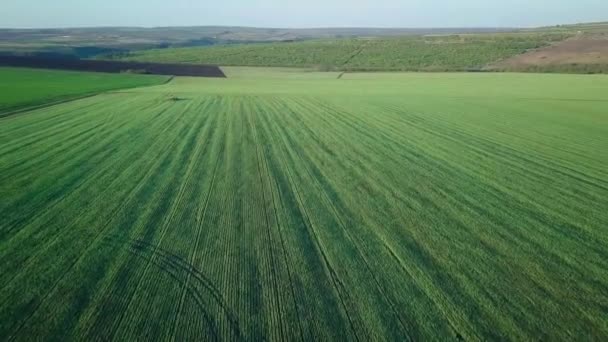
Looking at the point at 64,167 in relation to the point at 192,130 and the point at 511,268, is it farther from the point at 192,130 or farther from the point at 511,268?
the point at 511,268

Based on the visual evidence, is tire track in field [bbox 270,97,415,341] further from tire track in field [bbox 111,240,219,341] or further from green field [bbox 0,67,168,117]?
green field [bbox 0,67,168,117]

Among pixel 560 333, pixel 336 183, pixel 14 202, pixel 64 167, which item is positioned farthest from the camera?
pixel 64 167

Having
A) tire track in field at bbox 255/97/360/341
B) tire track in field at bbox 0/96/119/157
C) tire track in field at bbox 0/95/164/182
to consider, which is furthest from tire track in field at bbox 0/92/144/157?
tire track in field at bbox 255/97/360/341

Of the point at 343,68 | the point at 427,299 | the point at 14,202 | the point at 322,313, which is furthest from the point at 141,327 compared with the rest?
the point at 343,68

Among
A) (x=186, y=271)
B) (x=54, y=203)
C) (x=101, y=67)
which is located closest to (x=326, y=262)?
(x=186, y=271)

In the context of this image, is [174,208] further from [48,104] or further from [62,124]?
[48,104]
